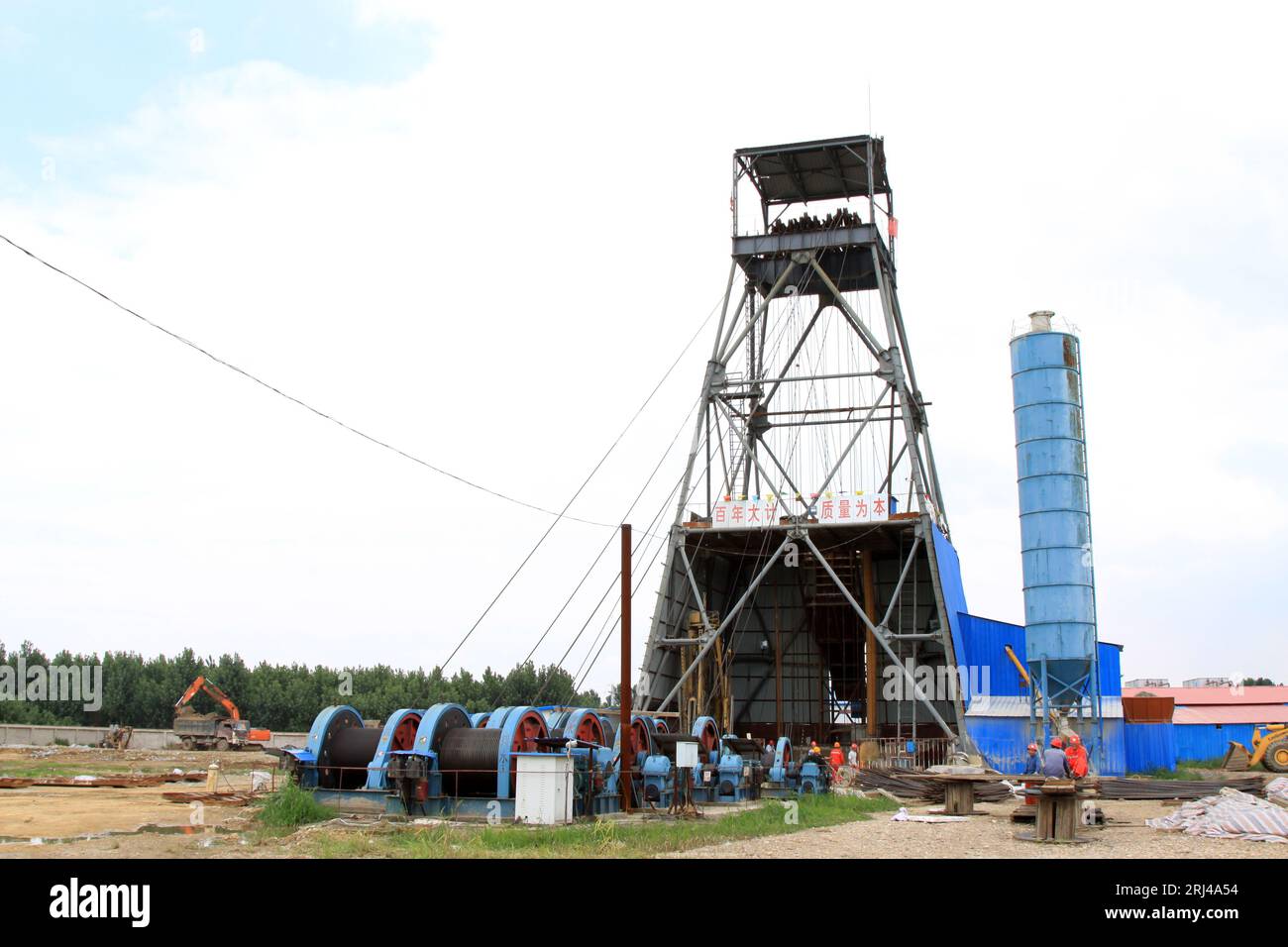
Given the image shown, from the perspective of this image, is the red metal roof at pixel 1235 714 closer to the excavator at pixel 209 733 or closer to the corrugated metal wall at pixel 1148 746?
the corrugated metal wall at pixel 1148 746

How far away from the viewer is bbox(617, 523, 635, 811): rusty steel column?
21391 millimetres

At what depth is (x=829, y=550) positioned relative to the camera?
133ft

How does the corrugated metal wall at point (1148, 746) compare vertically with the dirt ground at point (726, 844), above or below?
below

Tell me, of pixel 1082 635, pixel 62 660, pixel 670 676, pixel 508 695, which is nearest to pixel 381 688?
pixel 508 695

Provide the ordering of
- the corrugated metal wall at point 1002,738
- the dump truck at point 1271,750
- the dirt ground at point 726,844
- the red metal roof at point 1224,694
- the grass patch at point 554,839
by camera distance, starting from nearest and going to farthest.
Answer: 1. the grass patch at point 554,839
2. the dirt ground at point 726,844
3. the corrugated metal wall at point 1002,738
4. the dump truck at point 1271,750
5. the red metal roof at point 1224,694

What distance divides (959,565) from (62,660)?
67.7m

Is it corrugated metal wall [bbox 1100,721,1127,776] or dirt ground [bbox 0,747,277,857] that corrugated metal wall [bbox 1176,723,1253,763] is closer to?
corrugated metal wall [bbox 1100,721,1127,776]

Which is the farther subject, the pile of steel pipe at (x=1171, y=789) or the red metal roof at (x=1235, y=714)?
the red metal roof at (x=1235, y=714)

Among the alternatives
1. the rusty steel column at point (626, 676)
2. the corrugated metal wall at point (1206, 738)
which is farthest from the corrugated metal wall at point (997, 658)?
the rusty steel column at point (626, 676)

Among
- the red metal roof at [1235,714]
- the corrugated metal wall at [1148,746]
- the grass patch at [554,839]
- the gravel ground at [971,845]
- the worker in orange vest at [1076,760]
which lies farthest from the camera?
the red metal roof at [1235,714]

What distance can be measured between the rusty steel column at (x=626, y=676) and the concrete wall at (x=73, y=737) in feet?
130

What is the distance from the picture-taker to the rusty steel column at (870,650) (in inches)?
1517

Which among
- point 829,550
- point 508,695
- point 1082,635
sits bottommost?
point 508,695
